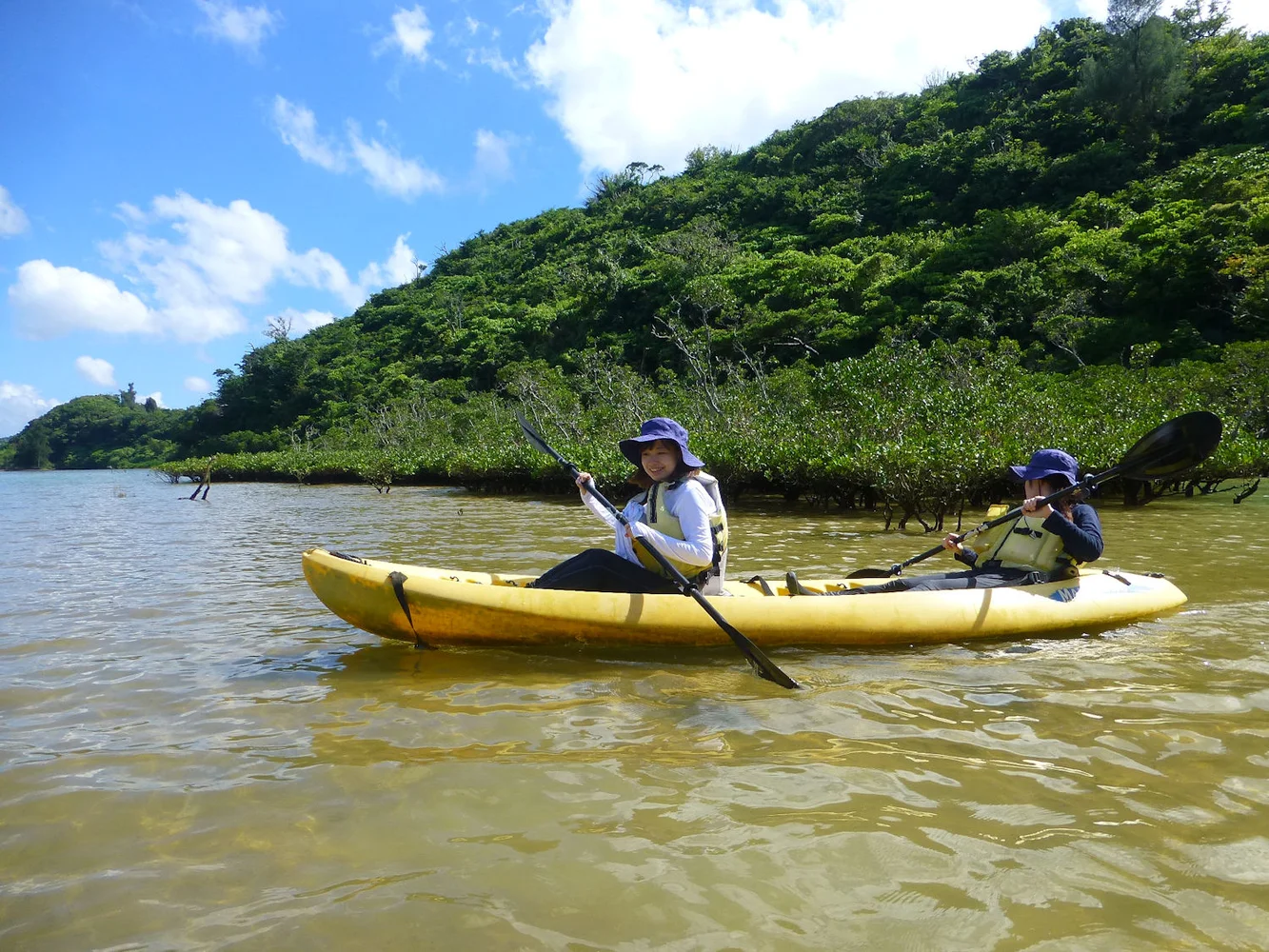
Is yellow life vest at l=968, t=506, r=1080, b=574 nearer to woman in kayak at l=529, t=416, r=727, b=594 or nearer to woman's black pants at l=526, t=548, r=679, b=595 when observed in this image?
woman in kayak at l=529, t=416, r=727, b=594

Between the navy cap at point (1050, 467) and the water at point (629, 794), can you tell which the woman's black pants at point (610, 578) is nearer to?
the water at point (629, 794)

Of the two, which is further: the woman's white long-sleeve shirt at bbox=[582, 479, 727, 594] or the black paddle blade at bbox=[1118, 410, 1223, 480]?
the black paddle blade at bbox=[1118, 410, 1223, 480]

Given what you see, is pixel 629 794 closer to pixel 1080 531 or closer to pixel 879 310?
pixel 1080 531

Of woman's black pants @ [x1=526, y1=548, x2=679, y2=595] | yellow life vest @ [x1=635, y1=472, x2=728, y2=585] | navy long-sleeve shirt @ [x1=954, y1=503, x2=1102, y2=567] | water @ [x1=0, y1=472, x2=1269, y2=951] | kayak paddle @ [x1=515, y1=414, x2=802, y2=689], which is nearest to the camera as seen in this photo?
water @ [x1=0, y1=472, x2=1269, y2=951]

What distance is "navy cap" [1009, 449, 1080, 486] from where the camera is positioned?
15.2 ft

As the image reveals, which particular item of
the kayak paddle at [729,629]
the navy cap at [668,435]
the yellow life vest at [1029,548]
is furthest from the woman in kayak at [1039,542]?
the navy cap at [668,435]

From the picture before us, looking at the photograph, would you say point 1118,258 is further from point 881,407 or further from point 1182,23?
point 1182,23

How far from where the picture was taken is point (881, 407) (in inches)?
466

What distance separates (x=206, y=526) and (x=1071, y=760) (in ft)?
41.2

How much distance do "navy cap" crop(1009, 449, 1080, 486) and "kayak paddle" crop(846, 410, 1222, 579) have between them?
0.67 feet

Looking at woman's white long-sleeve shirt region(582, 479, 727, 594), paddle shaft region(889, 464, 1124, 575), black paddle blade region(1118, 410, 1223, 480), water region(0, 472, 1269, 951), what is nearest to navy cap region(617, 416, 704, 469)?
woman's white long-sleeve shirt region(582, 479, 727, 594)

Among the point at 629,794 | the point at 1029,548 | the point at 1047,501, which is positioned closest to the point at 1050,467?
the point at 1047,501

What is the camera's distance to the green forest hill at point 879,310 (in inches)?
502

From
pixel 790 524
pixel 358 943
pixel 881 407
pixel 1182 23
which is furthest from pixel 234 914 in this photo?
pixel 1182 23
